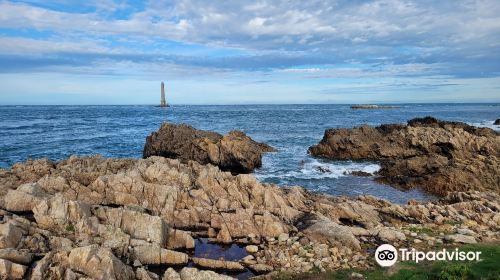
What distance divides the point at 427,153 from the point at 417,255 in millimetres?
32077

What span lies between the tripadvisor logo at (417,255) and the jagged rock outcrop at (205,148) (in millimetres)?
24725

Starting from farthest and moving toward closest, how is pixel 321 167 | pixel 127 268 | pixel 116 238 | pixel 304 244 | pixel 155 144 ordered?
pixel 155 144
pixel 321 167
pixel 304 244
pixel 116 238
pixel 127 268

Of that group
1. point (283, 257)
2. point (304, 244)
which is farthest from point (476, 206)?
point (283, 257)

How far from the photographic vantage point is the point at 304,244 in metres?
17.6

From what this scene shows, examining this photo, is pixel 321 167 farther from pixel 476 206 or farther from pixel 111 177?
pixel 111 177

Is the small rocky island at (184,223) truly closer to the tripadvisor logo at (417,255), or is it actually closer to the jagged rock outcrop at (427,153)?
the tripadvisor logo at (417,255)

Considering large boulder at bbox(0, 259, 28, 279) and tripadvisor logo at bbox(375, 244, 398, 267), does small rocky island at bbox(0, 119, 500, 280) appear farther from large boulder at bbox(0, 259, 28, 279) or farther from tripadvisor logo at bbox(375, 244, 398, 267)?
tripadvisor logo at bbox(375, 244, 398, 267)

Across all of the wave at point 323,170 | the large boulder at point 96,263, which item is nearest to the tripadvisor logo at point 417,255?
the large boulder at point 96,263

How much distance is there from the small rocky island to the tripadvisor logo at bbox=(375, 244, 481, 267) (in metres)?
0.56

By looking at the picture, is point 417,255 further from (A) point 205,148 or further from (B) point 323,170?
(A) point 205,148

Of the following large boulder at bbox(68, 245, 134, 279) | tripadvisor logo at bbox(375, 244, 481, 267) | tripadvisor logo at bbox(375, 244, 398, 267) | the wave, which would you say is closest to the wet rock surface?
large boulder at bbox(68, 245, 134, 279)

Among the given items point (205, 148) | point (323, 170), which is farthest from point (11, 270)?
point (323, 170)

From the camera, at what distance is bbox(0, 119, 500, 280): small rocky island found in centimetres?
1380

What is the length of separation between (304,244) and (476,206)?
491 inches
